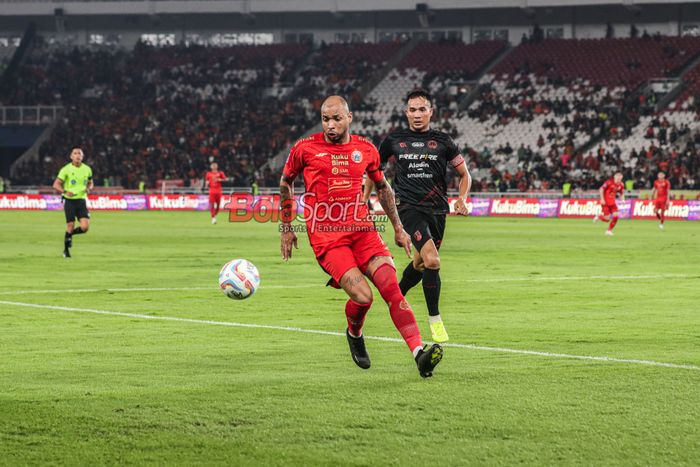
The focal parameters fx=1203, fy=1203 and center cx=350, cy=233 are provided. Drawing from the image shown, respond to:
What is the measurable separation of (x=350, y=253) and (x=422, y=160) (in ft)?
9.92

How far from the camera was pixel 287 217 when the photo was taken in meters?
10.3

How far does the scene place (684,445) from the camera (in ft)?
22.4

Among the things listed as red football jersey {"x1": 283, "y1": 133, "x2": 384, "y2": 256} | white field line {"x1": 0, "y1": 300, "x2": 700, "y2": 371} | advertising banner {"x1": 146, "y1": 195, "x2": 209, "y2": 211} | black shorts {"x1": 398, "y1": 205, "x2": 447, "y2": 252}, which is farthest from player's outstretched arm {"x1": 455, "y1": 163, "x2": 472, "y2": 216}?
advertising banner {"x1": 146, "y1": 195, "x2": 209, "y2": 211}

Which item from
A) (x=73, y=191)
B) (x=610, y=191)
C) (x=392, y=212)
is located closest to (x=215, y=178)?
(x=610, y=191)

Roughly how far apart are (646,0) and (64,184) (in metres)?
50.5

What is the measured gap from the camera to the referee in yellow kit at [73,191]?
995 inches

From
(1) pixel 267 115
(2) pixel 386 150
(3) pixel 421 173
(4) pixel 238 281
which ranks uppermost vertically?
(1) pixel 267 115

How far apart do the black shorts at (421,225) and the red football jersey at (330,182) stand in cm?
247

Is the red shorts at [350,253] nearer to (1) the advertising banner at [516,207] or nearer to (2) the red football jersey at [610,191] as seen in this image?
(2) the red football jersey at [610,191]

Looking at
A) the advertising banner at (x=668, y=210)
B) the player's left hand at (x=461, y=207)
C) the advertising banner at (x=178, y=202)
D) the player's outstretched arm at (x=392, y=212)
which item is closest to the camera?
the player's outstretched arm at (x=392, y=212)

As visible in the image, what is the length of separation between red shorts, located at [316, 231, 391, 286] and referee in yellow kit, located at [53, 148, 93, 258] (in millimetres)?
16254

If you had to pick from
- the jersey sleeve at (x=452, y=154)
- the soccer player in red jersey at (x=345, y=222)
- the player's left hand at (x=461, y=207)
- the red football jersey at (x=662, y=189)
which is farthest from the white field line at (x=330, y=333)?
the red football jersey at (x=662, y=189)

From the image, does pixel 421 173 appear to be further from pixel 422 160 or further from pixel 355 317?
pixel 355 317

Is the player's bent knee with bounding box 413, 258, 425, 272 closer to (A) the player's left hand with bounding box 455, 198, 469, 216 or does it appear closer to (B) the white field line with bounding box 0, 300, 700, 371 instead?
(A) the player's left hand with bounding box 455, 198, 469, 216
